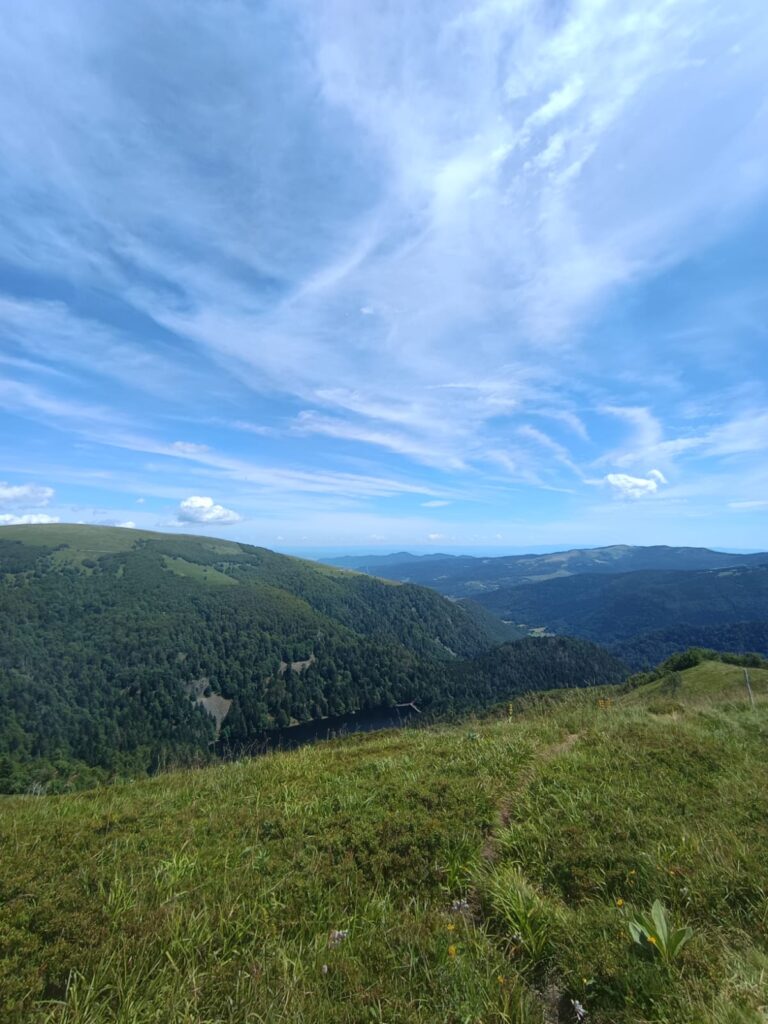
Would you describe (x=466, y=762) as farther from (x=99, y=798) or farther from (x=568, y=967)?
(x=99, y=798)

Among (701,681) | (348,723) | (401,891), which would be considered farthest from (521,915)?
(348,723)

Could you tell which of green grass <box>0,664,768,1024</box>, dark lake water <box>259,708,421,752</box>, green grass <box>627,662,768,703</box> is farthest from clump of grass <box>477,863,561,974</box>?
dark lake water <box>259,708,421,752</box>

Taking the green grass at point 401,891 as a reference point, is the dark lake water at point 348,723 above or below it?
below

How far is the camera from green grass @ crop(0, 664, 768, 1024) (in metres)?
3.80

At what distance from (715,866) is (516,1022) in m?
3.73

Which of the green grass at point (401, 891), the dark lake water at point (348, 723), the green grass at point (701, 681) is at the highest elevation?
the green grass at point (401, 891)

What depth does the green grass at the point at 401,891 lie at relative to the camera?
3805mm

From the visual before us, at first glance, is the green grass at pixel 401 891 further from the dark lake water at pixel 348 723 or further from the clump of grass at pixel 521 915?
the dark lake water at pixel 348 723

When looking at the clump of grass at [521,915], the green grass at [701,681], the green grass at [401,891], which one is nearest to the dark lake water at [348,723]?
the green grass at [701,681]

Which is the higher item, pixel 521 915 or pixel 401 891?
pixel 521 915

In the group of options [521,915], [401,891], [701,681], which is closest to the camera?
[521,915]

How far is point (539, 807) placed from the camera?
764cm

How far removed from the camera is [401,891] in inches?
229

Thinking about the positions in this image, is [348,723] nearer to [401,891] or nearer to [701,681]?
[701,681]
